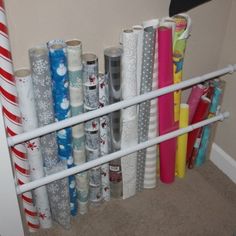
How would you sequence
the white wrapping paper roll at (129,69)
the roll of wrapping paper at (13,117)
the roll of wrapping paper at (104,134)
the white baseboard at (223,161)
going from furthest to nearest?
the white baseboard at (223,161) → the roll of wrapping paper at (104,134) → the white wrapping paper roll at (129,69) → the roll of wrapping paper at (13,117)

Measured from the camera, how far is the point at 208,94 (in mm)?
1894

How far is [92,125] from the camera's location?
63.6 inches

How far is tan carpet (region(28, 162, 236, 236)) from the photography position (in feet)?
5.76

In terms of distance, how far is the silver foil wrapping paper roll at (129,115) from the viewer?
1.47 metres

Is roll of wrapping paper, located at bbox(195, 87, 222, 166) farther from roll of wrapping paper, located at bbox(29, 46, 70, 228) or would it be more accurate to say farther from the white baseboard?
roll of wrapping paper, located at bbox(29, 46, 70, 228)

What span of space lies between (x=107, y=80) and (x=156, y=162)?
617 mm

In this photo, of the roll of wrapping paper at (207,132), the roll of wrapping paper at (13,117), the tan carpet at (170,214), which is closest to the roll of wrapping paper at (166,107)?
the tan carpet at (170,214)

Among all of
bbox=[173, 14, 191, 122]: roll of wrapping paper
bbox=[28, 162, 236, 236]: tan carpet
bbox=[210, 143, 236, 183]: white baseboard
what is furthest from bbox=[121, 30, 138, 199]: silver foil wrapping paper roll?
bbox=[210, 143, 236, 183]: white baseboard

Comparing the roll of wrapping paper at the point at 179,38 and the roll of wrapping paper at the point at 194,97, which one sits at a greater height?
the roll of wrapping paper at the point at 179,38

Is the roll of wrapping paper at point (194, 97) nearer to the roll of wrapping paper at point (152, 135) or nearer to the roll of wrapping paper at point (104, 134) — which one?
the roll of wrapping paper at point (152, 135)

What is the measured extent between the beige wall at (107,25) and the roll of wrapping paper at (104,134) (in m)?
0.11

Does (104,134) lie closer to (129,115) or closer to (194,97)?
(129,115)

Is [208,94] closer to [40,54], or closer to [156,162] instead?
[156,162]

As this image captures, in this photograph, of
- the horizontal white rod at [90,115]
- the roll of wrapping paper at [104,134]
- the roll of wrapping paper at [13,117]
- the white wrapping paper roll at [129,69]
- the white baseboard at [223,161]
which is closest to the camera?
the roll of wrapping paper at [13,117]
